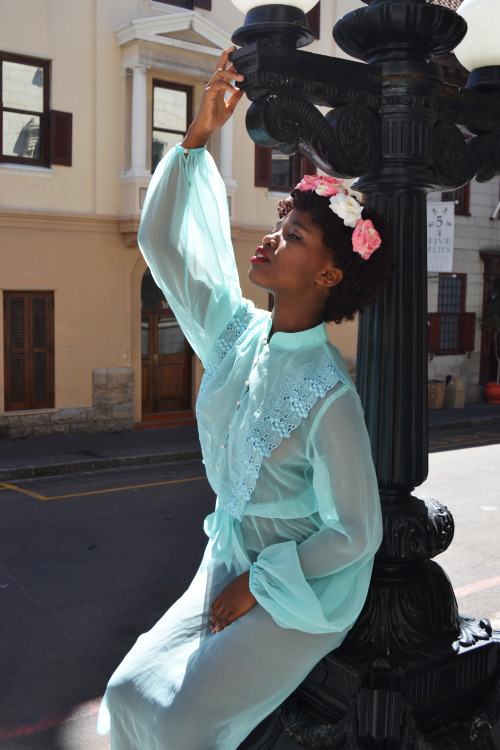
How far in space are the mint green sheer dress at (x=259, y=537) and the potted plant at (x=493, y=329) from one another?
18.2 metres

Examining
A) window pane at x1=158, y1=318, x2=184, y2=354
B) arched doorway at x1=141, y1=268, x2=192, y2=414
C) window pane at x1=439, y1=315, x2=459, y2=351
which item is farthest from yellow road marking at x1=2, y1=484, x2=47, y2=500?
window pane at x1=439, y1=315, x2=459, y2=351

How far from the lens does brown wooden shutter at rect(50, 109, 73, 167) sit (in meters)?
13.4

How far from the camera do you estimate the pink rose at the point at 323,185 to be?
2.52 metres

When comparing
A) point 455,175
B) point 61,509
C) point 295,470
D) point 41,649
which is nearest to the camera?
point 295,470

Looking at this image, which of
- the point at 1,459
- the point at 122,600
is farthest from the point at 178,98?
the point at 122,600

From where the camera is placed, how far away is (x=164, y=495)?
981 cm

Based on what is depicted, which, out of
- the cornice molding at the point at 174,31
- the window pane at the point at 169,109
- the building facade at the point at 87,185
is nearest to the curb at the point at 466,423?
the building facade at the point at 87,185

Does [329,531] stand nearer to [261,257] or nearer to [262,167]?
[261,257]

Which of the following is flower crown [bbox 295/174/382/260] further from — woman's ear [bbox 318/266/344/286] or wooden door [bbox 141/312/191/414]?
wooden door [bbox 141/312/191/414]

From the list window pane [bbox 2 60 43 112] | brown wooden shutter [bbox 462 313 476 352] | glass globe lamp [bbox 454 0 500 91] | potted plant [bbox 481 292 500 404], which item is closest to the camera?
glass globe lamp [bbox 454 0 500 91]

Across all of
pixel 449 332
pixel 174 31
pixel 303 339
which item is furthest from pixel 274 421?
pixel 449 332

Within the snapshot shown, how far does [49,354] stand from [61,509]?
17.3 ft

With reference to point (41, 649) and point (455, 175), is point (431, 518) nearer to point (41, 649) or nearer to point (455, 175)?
point (455, 175)

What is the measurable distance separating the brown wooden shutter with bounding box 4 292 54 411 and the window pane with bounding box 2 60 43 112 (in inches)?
124
